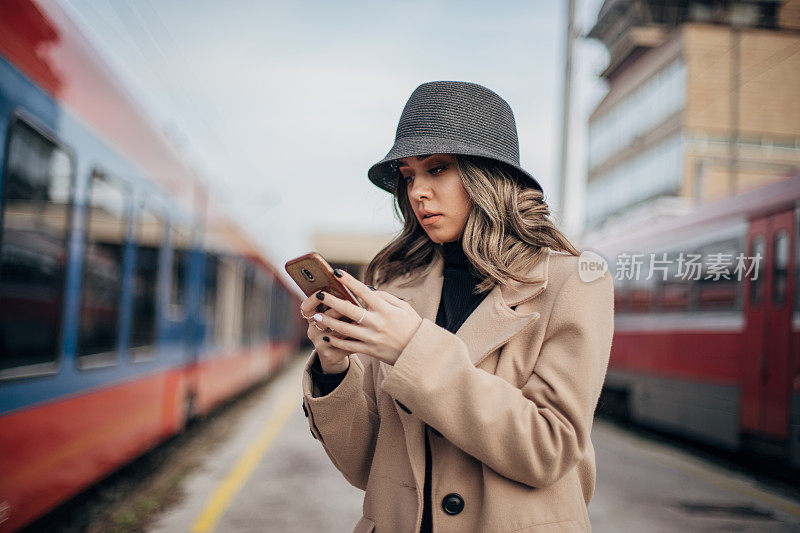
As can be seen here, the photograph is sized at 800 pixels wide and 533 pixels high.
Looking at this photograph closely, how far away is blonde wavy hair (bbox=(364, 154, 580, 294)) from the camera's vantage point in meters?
1.58

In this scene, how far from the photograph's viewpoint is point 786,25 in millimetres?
6320

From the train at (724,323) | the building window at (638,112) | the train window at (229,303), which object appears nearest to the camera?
the train at (724,323)

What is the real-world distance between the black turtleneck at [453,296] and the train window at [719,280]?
6297 mm

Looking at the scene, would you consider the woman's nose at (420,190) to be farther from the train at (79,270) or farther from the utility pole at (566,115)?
the utility pole at (566,115)

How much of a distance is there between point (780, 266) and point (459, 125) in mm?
6169

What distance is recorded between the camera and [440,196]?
1.64 meters

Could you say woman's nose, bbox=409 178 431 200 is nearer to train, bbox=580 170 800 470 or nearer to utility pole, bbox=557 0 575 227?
train, bbox=580 170 800 470

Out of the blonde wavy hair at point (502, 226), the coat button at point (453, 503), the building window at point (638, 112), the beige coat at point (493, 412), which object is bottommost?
the coat button at point (453, 503)

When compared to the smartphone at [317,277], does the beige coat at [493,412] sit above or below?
below

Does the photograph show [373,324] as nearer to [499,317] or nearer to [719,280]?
[499,317]

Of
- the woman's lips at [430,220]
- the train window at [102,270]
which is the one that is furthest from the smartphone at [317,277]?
the train window at [102,270]

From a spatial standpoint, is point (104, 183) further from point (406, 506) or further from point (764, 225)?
point (764, 225)

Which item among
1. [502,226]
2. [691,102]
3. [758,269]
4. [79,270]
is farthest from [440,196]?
[691,102]

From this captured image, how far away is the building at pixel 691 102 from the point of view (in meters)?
8.62
